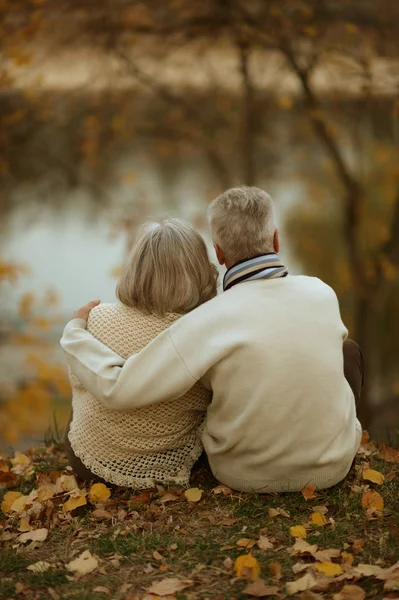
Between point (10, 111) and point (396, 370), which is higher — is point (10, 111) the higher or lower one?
the higher one

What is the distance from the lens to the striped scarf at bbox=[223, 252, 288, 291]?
293 centimetres

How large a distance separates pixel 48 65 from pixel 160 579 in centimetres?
705

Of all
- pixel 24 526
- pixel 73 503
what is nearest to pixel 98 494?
pixel 73 503

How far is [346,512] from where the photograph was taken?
3.09 metres

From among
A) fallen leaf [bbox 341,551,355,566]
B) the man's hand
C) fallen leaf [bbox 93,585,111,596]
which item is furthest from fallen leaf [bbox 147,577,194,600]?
the man's hand

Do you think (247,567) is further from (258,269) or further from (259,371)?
(258,269)

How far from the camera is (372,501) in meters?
3.15

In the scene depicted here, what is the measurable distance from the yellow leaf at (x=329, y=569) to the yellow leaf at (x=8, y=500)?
59.6 inches

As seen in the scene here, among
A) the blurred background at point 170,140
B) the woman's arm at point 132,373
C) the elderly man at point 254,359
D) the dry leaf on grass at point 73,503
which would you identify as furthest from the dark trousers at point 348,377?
the blurred background at point 170,140

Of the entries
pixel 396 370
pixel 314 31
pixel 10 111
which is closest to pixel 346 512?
pixel 314 31

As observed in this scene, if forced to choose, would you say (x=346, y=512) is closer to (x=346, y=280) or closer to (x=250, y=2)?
(x=250, y=2)

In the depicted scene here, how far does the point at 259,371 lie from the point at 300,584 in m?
0.80

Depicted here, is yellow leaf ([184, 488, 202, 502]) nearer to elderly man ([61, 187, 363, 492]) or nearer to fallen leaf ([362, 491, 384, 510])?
elderly man ([61, 187, 363, 492])

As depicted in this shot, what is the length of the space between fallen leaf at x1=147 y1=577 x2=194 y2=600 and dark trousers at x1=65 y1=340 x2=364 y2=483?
0.88 m
